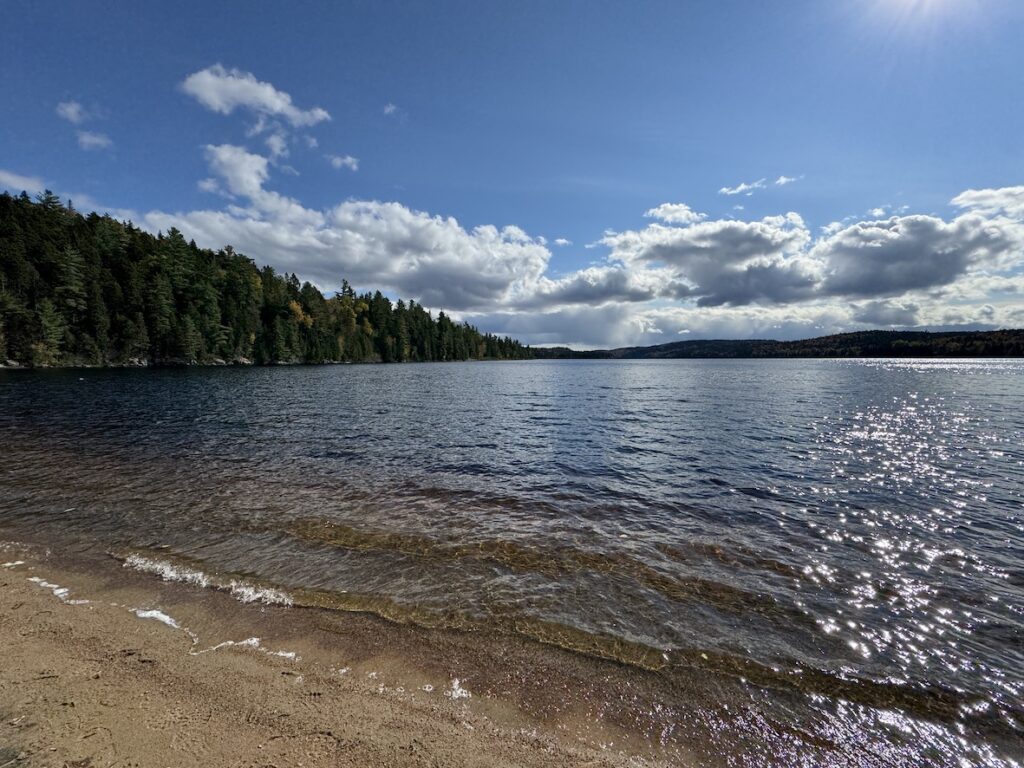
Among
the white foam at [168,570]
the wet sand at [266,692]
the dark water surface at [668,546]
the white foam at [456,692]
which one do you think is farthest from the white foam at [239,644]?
the white foam at [456,692]

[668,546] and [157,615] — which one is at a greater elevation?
[157,615]

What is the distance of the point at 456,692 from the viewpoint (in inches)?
239

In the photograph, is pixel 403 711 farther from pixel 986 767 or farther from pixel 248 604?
pixel 986 767

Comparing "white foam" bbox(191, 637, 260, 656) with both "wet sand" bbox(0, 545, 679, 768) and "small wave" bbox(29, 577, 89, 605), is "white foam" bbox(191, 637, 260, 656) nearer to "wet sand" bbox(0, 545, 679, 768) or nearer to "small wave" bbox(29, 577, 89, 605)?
"wet sand" bbox(0, 545, 679, 768)

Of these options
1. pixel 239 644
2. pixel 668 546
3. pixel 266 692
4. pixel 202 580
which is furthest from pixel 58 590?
pixel 668 546

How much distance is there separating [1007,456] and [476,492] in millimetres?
28557

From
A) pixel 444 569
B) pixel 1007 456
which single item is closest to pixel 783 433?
pixel 1007 456

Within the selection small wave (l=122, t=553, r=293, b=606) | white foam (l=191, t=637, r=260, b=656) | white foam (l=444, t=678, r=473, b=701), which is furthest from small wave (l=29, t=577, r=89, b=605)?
white foam (l=444, t=678, r=473, b=701)

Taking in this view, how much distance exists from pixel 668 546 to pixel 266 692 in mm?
9570

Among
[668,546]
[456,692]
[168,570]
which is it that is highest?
[456,692]

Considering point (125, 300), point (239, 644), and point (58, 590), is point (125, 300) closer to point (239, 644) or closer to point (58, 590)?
point (58, 590)

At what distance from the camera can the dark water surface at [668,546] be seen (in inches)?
250

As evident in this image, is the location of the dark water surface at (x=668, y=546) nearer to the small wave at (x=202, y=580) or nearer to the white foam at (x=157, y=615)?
the small wave at (x=202, y=580)

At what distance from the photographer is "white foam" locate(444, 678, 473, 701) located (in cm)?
598
